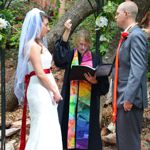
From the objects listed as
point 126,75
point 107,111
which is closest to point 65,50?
point 126,75

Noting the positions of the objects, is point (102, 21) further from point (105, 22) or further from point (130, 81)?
point (130, 81)

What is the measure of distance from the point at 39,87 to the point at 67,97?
2.02 feet

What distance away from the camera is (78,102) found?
5254 mm

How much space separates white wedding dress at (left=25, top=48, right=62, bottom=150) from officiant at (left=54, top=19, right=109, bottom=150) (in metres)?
0.45

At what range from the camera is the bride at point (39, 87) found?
468 cm

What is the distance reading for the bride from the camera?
4680 millimetres

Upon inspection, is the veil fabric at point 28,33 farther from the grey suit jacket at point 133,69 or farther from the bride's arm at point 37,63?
the grey suit jacket at point 133,69

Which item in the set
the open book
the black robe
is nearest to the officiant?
the black robe

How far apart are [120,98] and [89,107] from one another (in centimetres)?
93

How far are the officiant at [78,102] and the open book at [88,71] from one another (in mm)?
105

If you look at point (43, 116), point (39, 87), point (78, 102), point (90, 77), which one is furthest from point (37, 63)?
point (78, 102)

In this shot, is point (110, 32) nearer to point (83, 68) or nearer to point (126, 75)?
point (83, 68)

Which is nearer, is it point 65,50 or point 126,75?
point 126,75

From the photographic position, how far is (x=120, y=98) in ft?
14.4
